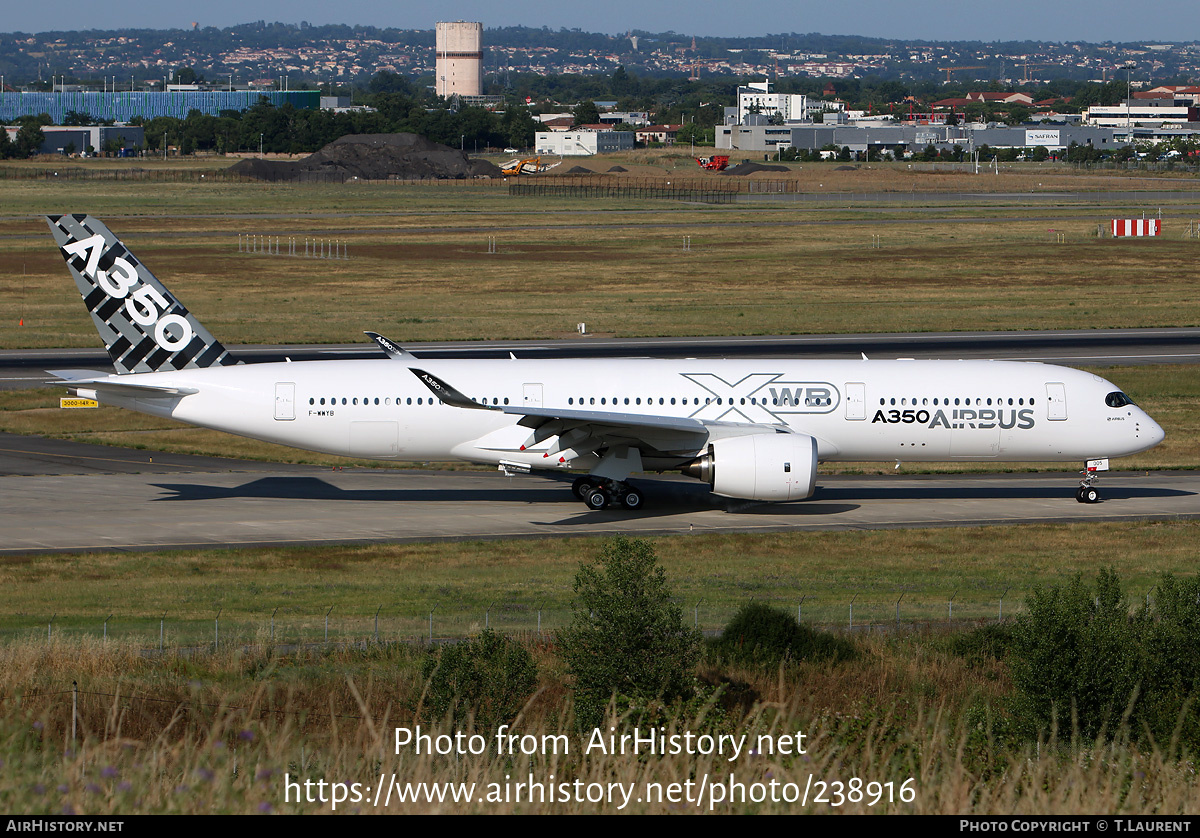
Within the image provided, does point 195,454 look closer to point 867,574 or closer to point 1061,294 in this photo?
point 867,574

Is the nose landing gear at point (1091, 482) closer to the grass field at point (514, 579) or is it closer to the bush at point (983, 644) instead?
the grass field at point (514, 579)

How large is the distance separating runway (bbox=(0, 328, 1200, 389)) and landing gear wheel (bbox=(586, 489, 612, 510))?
82.6ft

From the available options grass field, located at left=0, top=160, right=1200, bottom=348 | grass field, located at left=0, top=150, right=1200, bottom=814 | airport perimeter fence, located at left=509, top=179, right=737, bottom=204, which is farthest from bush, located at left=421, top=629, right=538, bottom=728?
airport perimeter fence, located at left=509, top=179, right=737, bottom=204

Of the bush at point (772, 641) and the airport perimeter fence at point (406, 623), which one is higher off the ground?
the bush at point (772, 641)

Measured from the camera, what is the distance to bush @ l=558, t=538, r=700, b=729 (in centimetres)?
1912

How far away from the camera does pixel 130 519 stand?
39.8 metres

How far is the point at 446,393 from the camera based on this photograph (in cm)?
3903

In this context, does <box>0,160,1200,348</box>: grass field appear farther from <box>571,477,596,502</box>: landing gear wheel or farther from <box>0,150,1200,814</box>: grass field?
<box>571,477,596,502</box>: landing gear wheel

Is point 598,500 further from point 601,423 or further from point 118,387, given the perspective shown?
point 118,387

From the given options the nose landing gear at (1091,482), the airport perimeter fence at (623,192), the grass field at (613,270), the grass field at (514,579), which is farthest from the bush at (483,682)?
the airport perimeter fence at (623,192)

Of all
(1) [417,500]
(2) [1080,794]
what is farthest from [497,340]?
(2) [1080,794]

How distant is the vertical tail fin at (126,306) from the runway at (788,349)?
2082cm

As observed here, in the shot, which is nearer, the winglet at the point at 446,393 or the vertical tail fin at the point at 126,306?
the winglet at the point at 446,393

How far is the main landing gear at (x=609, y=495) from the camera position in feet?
139
